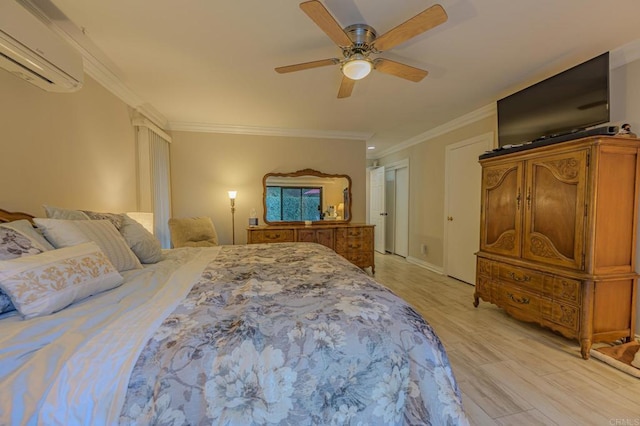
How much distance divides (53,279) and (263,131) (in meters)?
3.65

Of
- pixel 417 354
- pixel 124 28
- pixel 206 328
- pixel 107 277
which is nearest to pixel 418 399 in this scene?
pixel 417 354

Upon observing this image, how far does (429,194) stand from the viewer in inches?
187

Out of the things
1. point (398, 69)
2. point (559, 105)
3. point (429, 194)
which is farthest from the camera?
point (429, 194)

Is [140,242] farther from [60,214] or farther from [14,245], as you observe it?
[14,245]

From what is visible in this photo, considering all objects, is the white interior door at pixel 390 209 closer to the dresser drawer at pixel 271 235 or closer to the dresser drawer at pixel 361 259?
the dresser drawer at pixel 361 259

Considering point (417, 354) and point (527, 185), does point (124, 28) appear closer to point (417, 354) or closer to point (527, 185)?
point (417, 354)

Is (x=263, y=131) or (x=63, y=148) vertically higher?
(x=263, y=131)

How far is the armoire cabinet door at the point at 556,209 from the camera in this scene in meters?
2.07

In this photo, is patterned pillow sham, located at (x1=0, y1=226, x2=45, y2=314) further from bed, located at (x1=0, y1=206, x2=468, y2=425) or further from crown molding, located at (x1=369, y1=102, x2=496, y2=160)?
crown molding, located at (x1=369, y1=102, x2=496, y2=160)

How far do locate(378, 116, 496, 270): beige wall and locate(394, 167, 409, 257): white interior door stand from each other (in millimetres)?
165

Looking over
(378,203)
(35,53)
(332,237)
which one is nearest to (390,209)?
(378,203)

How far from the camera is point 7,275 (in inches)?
38.2

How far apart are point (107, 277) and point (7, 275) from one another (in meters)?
0.34

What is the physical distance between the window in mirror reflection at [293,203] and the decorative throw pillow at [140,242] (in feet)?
8.25
